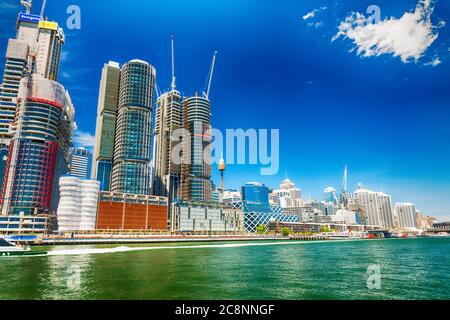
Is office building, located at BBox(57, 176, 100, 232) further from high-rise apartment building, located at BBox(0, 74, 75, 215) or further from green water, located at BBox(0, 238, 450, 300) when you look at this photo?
green water, located at BBox(0, 238, 450, 300)

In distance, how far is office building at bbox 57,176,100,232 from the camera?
600ft

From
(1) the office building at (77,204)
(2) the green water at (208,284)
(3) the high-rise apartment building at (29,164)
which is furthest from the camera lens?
(1) the office building at (77,204)

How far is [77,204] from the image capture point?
18788 centimetres

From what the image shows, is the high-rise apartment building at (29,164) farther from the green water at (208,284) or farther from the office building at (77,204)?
the green water at (208,284)

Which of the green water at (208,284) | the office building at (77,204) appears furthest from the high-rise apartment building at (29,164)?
the green water at (208,284)

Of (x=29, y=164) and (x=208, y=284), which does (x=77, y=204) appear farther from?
(x=208, y=284)

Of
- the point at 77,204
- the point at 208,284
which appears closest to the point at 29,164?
the point at 77,204

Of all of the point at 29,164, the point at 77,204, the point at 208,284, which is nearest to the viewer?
the point at 208,284

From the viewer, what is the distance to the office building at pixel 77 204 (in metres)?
183

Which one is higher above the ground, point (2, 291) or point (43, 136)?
point (43, 136)

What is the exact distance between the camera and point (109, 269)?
55688 mm
